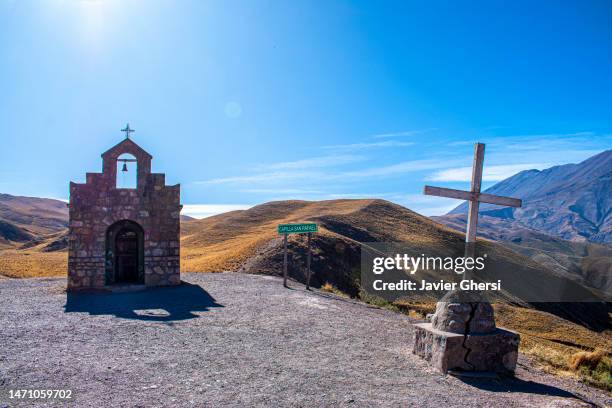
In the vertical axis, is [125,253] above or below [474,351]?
above

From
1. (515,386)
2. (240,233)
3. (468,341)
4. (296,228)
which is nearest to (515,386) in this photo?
(515,386)

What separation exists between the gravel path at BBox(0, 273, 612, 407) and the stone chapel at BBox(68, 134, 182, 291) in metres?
2.61

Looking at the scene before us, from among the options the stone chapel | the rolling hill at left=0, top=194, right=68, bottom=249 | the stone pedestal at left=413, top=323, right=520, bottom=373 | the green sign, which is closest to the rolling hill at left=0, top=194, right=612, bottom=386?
the stone pedestal at left=413, top=323, right=520, bottom=373

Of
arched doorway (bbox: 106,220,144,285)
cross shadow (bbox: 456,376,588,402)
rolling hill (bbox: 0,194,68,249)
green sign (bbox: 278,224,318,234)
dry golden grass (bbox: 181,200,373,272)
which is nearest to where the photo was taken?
cross shadow (bbox: 456,376,588,402)

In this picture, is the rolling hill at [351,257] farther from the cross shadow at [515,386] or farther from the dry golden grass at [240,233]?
the cross shadow at [515,386]

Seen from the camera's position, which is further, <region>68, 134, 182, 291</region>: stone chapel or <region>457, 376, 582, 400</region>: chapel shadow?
<region>68, 134, 182, 291</region>: stone chapel

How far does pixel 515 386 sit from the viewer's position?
7371mm

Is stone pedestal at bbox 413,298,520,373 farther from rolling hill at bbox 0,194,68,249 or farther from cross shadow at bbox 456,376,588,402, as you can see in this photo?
rolling hill at bbox 0,194,68,249

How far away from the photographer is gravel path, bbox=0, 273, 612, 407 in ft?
21.3

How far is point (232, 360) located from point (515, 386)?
4976 millimetres

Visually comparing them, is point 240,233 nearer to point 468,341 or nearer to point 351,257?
point 351,257

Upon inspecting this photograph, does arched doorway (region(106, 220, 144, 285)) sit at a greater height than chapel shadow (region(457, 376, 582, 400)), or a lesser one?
greater

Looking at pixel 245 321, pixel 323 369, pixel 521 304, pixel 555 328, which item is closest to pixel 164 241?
pixel 245 321

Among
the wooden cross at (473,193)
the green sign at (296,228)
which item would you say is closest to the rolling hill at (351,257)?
the wooden cross at (473,193)
